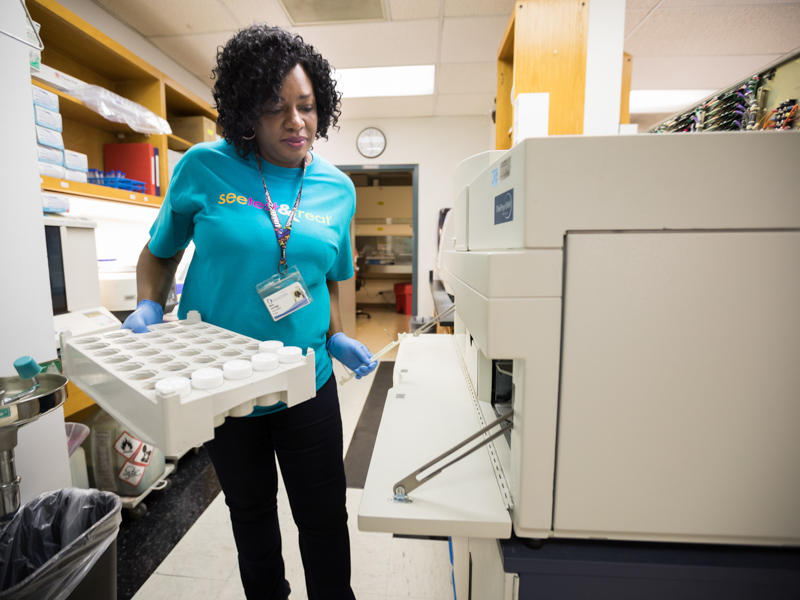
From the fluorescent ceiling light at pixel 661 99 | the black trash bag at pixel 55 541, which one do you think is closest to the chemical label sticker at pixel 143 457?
the black trash bag at pixel 55 541

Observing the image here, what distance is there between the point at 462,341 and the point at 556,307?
A: 27.6 inches

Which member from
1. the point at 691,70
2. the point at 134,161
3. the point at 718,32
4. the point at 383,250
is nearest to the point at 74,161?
the point at 134,161

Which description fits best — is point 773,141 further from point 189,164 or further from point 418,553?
point 418,553

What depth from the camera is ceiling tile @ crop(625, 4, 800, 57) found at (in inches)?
87.0

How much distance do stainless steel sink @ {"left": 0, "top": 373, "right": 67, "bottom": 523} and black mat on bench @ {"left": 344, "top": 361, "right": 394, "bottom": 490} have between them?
1.09 m

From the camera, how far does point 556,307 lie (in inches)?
20.4

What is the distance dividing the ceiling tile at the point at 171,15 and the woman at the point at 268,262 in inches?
68.2

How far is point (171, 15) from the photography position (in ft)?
7.21

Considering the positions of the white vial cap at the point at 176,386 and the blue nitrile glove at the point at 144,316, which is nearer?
the white vial cap at the point at 176,386

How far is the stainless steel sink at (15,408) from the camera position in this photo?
2.99 ft

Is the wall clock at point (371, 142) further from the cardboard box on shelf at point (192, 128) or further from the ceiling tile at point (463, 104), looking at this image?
the cardboard box on shelf at point (192, 128)

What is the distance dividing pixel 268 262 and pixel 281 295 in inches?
3.4

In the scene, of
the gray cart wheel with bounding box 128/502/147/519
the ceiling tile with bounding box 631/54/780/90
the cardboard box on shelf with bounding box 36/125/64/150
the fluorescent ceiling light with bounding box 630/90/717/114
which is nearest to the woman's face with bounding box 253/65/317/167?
the cardboard box on shelf with bounding box 36/125/64/150

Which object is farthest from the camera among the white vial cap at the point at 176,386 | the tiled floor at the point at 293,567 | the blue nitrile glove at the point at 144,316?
the tiled floor at the point at 293,567
